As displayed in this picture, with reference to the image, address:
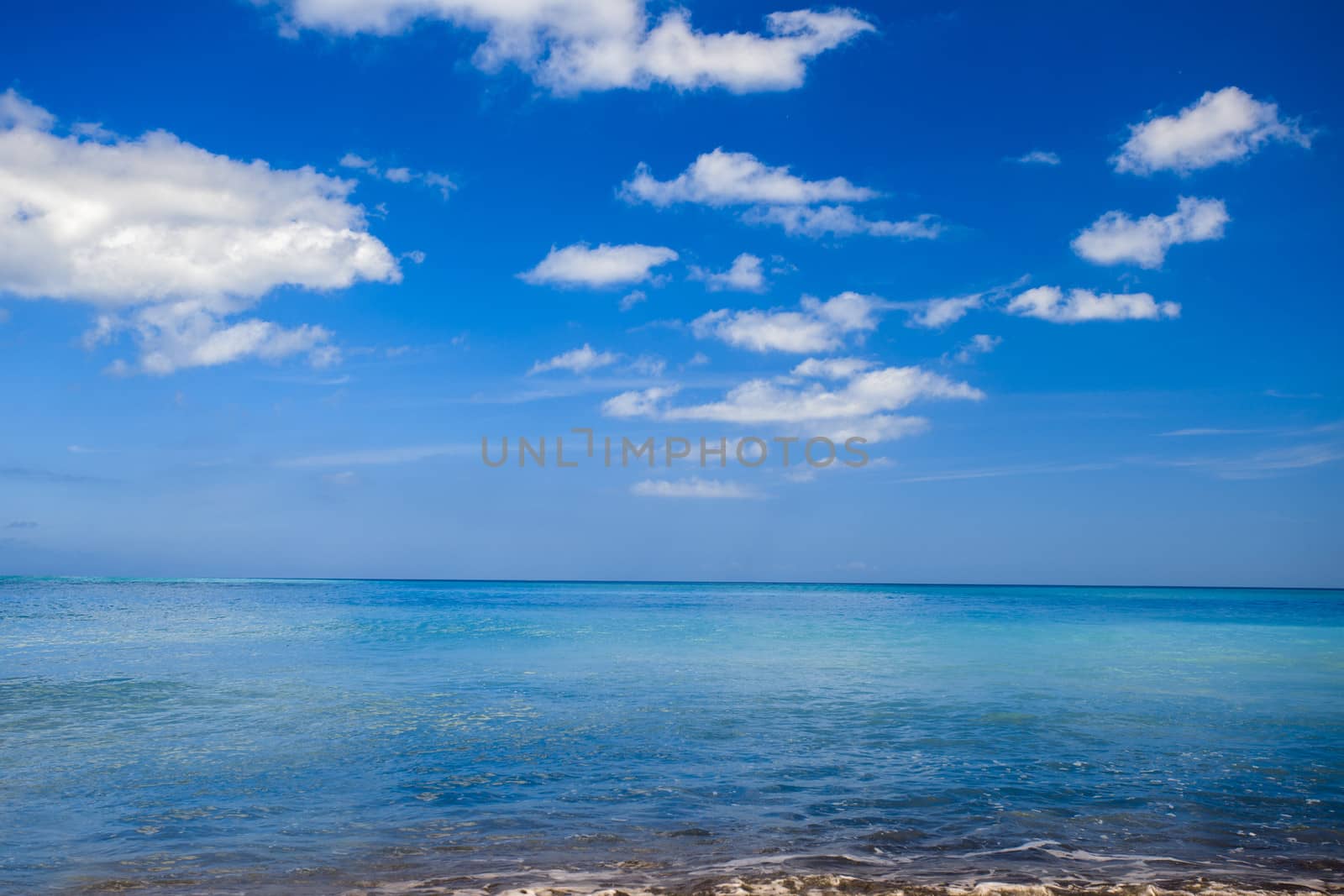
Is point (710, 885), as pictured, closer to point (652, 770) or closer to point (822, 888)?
point (822, 888)

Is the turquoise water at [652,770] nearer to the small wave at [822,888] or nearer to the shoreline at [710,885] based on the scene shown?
the shoreline at [710,885]

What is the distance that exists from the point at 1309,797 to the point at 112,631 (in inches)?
1371

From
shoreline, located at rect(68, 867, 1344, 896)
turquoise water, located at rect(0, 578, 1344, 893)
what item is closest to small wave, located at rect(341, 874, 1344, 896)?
shoreline, located at rect(68, 867, 1344, 896)

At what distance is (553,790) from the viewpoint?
30.9ft

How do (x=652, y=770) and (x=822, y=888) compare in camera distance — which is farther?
(x=652, y=770)

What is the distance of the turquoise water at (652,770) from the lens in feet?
23.7

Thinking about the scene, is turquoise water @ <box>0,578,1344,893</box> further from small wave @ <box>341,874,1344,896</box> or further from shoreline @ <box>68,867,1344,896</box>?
small wave @ <box>341,874,1344,896</box>

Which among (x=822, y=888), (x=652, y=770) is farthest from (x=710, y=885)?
(x=652, y=770)

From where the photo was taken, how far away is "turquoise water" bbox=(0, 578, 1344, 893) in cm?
721

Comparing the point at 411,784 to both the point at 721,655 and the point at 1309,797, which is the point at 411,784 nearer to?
the point at 1309,797

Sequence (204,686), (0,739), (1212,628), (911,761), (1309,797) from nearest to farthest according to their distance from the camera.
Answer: (1309,797)
(911,761)
(0,739)
(204,686)
(1212,628)

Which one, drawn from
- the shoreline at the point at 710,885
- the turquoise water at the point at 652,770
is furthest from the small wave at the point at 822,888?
the turquoise water at the point at 652,770

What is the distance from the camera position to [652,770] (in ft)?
33.8

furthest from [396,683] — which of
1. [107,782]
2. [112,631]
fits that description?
[112,631]
